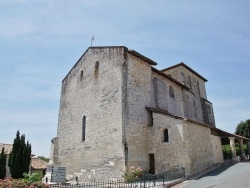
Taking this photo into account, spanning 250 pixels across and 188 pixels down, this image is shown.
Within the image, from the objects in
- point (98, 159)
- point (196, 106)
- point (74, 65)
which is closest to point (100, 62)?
point (74, 65)

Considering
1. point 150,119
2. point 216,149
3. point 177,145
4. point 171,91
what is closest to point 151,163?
point 177,145

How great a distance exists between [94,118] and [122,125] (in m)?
3.27

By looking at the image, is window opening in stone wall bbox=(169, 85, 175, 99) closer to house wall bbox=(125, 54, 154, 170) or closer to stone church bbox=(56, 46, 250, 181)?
stone church bbox=(56, 46, 250, 181)

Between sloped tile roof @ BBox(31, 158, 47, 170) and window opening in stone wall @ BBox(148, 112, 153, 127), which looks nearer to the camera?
window opening in stone wall @ BBox(148, 112, 153, 127)

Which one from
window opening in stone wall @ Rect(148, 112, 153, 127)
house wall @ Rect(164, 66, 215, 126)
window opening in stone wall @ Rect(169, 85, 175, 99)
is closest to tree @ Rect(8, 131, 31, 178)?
window opening in stone wall @ Rect(148, 112, 153, 127)

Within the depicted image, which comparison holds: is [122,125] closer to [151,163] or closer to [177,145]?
[151,163]

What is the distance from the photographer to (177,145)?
16484 millimetres

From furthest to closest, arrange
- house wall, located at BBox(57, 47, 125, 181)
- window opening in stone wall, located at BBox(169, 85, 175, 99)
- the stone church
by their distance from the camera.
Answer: window opening in stone wall, located at BBox(169, 85, 175, 99) → house wall, located at BBox(57, 47, 125, 181) → the stone church

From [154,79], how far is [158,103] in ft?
7.90

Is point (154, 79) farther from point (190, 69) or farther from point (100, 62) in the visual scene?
point (190, 69)

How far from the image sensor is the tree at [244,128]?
3853cm

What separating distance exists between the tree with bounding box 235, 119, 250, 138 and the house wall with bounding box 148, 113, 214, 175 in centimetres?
2395

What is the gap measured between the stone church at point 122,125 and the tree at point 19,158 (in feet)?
9.33

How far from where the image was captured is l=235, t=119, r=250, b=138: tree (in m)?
38.5
